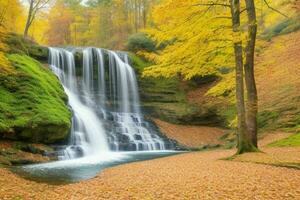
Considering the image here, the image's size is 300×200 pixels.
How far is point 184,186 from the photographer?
809 centimetres

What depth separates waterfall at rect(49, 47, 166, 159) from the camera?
21.8m

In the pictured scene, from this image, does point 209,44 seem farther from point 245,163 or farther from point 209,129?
point 209,129

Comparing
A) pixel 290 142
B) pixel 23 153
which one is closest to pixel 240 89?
pixel 290 142

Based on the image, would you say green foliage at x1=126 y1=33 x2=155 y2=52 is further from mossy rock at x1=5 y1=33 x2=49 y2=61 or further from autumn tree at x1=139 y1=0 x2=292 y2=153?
autumn tree at x1=139 y1=0 x2=292 y2=153

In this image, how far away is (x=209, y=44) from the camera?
42.7 feet

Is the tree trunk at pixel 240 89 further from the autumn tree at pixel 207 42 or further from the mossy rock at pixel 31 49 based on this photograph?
the mossy rock at pixel 31 49

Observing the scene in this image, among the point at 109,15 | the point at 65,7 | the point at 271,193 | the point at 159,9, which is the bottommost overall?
the point at 271,193

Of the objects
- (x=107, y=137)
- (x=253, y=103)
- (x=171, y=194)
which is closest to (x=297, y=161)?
(x=253, y=103)

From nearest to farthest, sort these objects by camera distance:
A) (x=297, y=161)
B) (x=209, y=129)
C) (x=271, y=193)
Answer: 1. (x=271, y=193)
2. (x=297, y=161)
3. (x=209, y=129)

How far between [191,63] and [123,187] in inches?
247

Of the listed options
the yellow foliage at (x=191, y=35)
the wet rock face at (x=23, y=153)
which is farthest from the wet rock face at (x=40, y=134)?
the yellow foliage at (x=191, y=35)

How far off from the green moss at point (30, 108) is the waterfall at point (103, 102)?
6.06ft

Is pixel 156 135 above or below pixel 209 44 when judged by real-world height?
below

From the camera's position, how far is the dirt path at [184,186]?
718 cm
